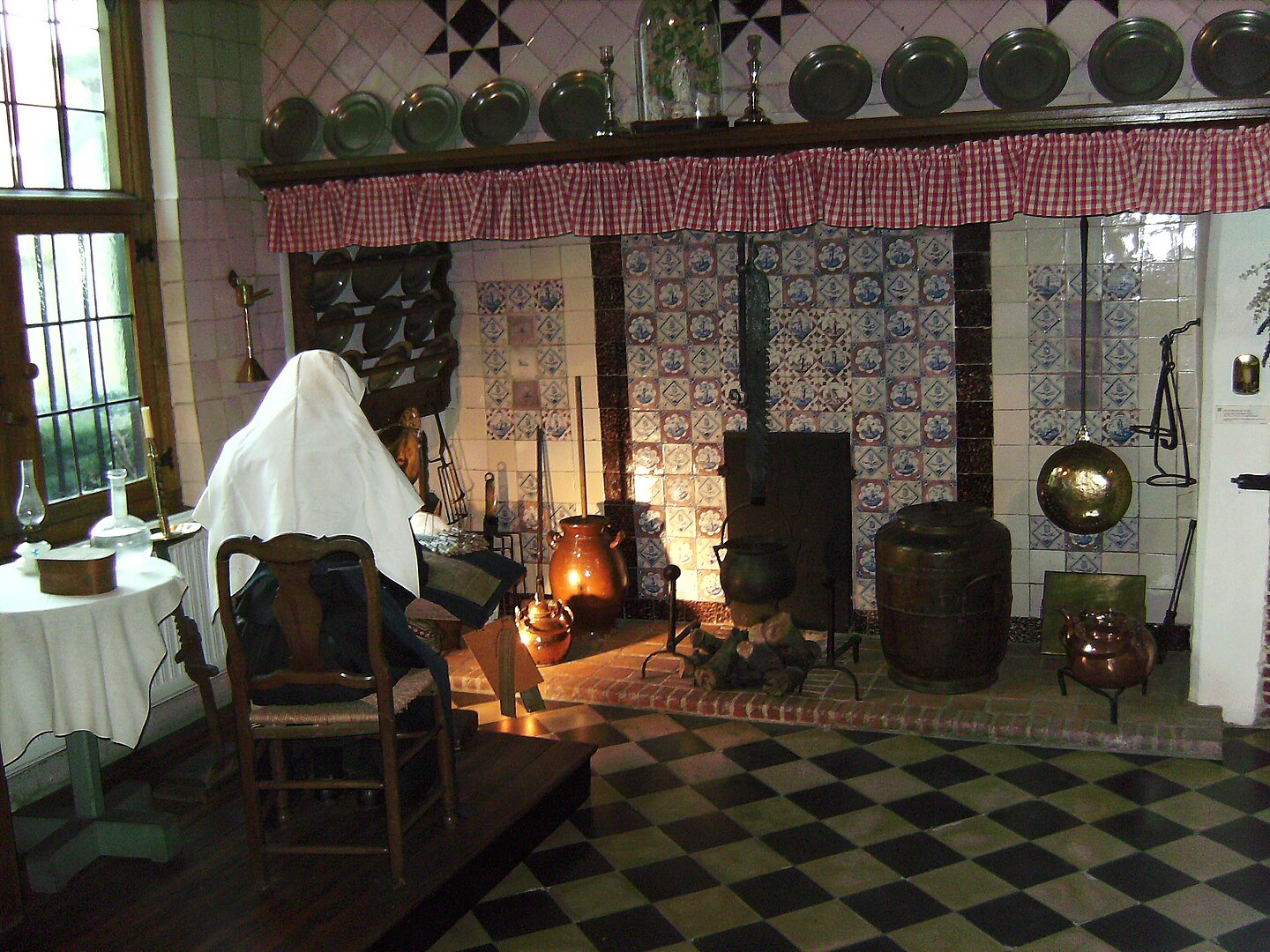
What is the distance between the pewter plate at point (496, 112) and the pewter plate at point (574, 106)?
0.49 feet

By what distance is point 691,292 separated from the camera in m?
6.30

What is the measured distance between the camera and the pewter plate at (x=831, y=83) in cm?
557

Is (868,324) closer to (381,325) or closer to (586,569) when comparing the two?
(586,569)

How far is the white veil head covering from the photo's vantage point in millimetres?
3908

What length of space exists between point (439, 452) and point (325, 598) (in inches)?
122

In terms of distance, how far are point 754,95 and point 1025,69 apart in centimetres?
118

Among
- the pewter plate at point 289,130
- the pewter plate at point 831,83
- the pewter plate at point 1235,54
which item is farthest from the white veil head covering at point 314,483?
the pewter plate at point 1235,54

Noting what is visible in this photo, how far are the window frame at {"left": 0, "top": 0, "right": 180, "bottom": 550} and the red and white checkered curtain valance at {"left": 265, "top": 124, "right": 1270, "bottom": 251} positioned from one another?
71 cm

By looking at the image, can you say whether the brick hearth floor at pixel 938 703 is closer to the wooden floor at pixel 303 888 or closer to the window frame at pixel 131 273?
the wooden floor at pixel 303 888

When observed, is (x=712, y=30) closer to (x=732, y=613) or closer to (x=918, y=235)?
(x=918, y=235)

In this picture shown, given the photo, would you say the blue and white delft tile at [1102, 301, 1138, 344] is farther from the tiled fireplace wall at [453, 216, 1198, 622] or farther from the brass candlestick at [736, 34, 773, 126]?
the brass candlestick at [736, 34, 773, 126]

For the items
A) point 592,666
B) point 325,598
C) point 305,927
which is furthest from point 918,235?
point 305,927

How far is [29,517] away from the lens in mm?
4324

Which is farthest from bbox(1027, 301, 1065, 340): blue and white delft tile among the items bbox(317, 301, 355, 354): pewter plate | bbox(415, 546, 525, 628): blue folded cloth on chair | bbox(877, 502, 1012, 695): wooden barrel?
bbox(317, 301, 355, 354): pewter plate
